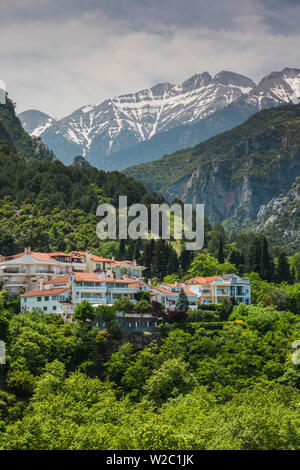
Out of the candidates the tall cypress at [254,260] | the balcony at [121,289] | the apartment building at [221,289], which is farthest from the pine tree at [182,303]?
the tall cypress at [254,260]

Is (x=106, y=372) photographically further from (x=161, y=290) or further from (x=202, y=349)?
(x=161, y=290)

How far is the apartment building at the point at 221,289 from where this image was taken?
309 feet

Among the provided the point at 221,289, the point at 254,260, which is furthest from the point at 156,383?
the point at 254,260

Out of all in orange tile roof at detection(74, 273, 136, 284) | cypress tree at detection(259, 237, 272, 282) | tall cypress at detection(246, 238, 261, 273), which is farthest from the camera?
tall cypress at detection(246, 238, 261, 273)

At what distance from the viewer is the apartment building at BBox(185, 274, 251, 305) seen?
94062 millimetres

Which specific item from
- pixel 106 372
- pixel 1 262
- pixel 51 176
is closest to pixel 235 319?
pixel 106 372

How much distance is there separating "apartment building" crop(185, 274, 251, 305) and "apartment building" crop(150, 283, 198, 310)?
1856 millimetres

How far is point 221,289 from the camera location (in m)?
94.8

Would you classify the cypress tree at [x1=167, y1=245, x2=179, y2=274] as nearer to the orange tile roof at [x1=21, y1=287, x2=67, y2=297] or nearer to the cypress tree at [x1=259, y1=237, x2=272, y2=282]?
the cypress tree at [x1=259, y1=237, x2=272, y2=282]

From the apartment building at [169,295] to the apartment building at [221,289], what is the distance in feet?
6.09

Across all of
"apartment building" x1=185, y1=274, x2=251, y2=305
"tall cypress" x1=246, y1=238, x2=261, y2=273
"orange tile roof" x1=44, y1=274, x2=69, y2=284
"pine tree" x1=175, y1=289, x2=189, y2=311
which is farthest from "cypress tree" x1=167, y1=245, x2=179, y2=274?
"orange tile roof" x1=44, y1=274, x2=69, y2=284

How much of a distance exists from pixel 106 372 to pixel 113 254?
46597 mm

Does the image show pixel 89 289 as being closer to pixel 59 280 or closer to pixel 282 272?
pixel 59 280

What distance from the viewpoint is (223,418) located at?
53.4 metres
